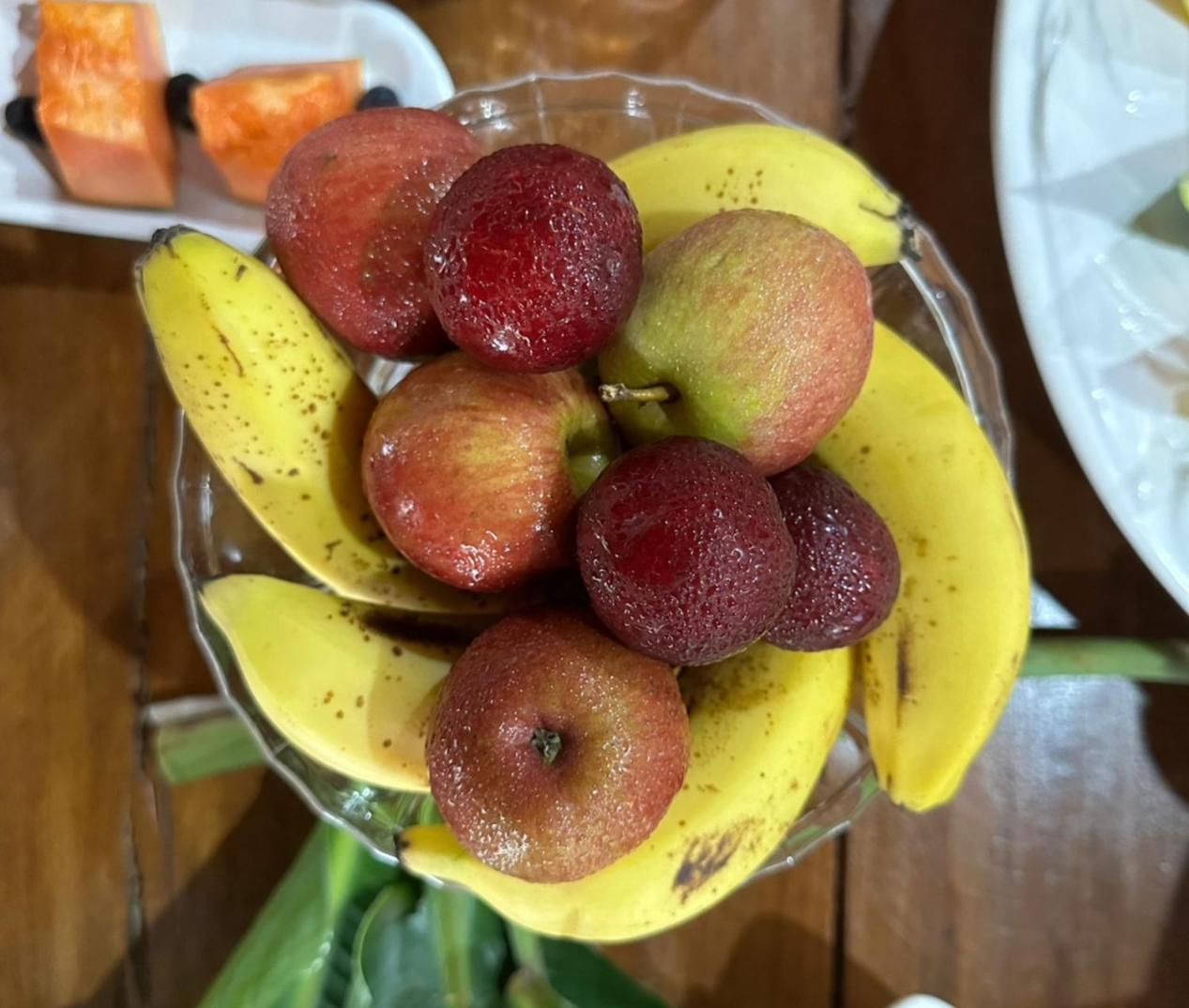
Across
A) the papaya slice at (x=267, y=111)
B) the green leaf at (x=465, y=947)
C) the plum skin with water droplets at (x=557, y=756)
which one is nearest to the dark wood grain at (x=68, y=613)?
the papaya slice at (x=267, y=111)

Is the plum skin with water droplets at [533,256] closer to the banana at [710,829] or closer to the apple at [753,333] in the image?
the apple at [753,333]

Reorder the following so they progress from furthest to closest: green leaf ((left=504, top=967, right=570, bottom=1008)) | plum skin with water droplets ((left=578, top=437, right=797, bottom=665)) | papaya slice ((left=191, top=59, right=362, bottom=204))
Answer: papaya slice ((left=191, top=59, right=362, bottom=204)), green leaf ((left=504, top=967, right=570, bottom=1008)), plum skin with water droplets ((left=578, top=437, right=797, bottom=665))

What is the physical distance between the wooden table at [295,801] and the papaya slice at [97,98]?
0.24ft

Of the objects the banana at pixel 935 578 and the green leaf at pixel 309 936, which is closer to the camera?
the banana at pixel 935 578

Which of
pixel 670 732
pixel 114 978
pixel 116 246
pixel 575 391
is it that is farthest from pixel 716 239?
pixel 114 978

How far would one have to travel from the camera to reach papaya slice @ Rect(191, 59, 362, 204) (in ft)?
2.24

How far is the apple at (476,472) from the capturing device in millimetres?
410

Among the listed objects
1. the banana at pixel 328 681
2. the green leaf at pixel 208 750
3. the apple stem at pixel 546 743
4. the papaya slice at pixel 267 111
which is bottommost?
the green leaf at pixel 208 750

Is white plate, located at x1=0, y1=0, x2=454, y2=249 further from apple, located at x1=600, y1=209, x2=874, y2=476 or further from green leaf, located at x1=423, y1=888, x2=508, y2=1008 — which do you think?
green leaf, located at x1=423, y1=888, x2=508, y2=1008

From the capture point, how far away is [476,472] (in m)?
0.41

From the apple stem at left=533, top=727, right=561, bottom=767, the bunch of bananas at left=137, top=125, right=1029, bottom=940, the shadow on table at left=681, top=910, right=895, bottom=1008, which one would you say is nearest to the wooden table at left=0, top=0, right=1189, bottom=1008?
the shadow on table at left=681, top=910, right=895, bottom=1008

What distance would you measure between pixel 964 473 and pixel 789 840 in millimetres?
220

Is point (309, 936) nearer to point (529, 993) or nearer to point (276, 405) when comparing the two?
point (529, 993)

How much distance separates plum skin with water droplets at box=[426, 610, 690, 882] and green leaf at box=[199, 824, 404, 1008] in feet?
0.70
